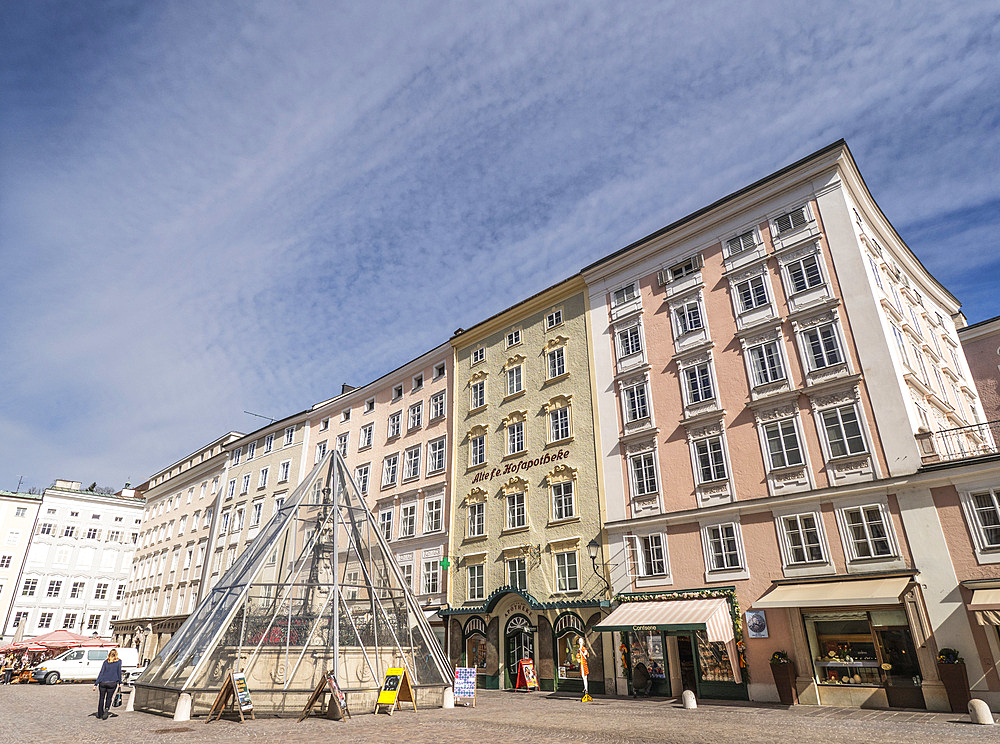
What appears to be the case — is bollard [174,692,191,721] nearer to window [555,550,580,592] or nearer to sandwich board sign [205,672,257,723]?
sandwich board sign [205,672,257,723]

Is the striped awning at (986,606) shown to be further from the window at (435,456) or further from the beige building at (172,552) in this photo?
the beige building at (172,552)

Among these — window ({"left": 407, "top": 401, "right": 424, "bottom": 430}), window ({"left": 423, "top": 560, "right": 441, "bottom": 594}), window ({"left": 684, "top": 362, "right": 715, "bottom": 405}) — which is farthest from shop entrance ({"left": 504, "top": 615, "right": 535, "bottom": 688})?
window ({"left": 407, "top": 401, "right": 424, "bottom": 430})

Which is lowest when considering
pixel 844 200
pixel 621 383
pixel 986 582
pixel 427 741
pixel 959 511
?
pixel 427 741

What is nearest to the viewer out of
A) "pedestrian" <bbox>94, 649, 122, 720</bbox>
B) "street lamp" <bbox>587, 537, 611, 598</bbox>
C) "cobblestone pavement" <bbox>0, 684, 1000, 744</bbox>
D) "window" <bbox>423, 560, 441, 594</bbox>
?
"cobblestone pavement" <bbox>0, 684, 1000, 744</bbox>

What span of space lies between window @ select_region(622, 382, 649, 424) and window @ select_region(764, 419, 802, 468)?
598 cm

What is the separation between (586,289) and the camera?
35.4 m

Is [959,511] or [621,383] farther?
[621,383]

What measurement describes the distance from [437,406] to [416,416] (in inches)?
83.0

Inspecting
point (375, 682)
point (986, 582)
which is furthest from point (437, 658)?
point (986, 582)

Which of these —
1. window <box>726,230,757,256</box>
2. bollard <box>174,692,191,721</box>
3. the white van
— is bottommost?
bollard <box>174,692,191,721</box>

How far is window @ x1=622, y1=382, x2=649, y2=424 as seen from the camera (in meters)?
30.1

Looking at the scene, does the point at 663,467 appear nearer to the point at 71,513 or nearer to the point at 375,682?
the point at 375,682

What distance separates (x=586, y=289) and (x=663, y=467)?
11.7 metres

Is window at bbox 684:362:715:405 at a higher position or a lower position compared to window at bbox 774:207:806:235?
lower
